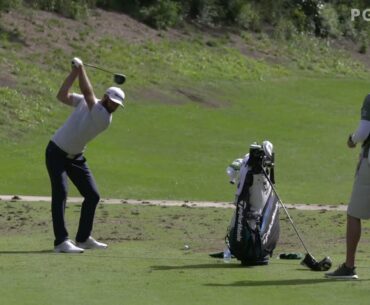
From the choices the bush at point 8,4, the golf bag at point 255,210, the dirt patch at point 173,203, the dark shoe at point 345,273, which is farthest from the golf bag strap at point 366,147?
the bush at point 8,4

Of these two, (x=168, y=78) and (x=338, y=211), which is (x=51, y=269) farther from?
(x=168, y=78)

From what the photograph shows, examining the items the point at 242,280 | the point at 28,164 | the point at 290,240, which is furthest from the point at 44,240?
the point at 28,164

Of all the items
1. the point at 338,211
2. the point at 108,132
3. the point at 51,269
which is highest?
the point at 51,269

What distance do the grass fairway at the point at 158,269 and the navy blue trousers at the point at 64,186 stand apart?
0.39m

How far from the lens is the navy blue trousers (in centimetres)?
1299

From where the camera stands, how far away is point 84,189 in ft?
43.7

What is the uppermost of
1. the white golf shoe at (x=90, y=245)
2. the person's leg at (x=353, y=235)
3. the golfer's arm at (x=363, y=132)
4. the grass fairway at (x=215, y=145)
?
the golfer's arm at (x=363, y=132)

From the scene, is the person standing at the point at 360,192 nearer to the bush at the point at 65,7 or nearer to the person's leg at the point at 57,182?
the person's leg at the point at 57,182

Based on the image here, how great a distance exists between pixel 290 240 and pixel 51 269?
5032mm

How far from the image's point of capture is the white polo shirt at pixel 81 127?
1280 centimetres

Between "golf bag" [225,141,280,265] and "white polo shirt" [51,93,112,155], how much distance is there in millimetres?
1690

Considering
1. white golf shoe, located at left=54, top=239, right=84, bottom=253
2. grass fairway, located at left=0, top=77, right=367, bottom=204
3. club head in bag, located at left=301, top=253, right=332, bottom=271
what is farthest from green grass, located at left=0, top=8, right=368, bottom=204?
club head in bag, located at left=301, top=253, right=332, bottom=271

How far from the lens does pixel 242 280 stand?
1067 cm

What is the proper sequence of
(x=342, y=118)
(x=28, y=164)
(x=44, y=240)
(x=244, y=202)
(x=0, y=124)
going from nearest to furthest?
(x=244, y=202) → (x=44, y=240) → (x=28, y=164) → (x=0, y=124) → (x=342, y=118)
